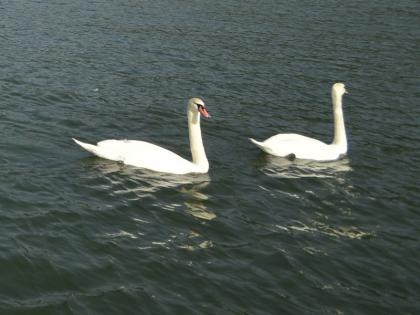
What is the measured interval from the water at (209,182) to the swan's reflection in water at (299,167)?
45mm

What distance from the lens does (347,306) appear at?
9.66 meters

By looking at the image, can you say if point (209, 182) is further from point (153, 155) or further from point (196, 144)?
point (153, 155)

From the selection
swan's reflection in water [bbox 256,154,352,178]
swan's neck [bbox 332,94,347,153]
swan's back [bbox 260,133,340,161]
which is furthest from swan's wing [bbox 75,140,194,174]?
swan's neck [bbox 332,94,347,153]

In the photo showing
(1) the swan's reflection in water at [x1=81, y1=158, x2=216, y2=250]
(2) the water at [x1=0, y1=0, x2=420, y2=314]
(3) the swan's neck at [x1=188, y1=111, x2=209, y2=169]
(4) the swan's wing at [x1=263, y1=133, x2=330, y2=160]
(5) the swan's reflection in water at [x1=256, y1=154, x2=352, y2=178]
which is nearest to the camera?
(2) the water at [x1=0, y1=0, x2=420, y2=314]

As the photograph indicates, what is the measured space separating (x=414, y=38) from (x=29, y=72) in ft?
49.3

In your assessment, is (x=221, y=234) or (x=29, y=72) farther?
(x=29, y=72)

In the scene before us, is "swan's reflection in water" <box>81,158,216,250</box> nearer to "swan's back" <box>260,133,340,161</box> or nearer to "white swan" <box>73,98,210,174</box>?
"white swan" <box>73,98,210,174</box>

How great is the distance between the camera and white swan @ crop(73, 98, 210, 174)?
46.4ft

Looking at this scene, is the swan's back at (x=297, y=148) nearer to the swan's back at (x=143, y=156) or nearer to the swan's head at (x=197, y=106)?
the swan's head at (x=197, y=106)

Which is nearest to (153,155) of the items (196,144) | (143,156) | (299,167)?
(143,156)

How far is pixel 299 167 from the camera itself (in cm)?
1512

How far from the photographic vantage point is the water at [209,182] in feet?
32.4

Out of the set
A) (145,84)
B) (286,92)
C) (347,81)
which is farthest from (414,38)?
(145,84)

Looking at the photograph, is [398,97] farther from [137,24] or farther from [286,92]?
[137,24]
